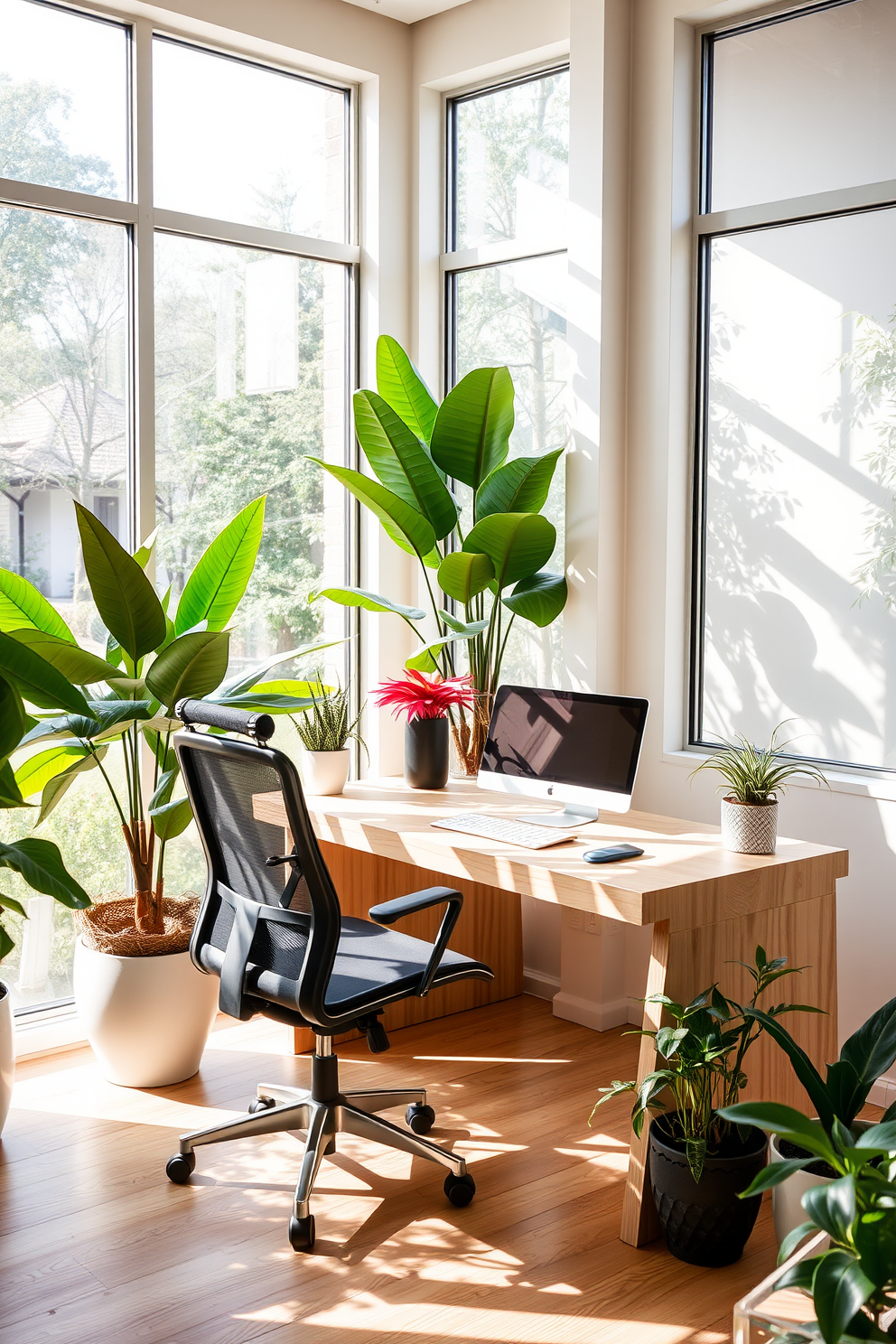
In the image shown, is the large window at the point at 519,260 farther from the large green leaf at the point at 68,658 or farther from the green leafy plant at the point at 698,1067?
the green leafy plant at the point at 698,1067

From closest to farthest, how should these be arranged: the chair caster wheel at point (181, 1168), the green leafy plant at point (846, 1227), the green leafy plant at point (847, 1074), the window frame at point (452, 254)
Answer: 1. the green leafy plant at point (846, 1227)
2. the green leafy plant at point (847, 1074)
3. the chair caster wheel at point (181, 1168)
4. the window frame at point (452, 254)

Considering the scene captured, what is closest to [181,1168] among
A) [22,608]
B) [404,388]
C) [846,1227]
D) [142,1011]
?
[142,1011]

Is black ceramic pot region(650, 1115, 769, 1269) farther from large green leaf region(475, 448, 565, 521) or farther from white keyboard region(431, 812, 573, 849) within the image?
large green leaf region(475, 448, 565, 521)

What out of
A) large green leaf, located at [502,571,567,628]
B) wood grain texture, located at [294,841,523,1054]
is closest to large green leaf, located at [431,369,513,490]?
large green leaf, located at [502,571,567,628]

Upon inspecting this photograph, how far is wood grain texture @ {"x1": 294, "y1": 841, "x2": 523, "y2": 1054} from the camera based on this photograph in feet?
12.1

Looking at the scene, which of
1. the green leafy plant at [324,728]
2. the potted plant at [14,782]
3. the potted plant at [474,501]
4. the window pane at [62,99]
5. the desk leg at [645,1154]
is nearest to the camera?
the desk leg at [645,1154]

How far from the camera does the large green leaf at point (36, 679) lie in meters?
2.80

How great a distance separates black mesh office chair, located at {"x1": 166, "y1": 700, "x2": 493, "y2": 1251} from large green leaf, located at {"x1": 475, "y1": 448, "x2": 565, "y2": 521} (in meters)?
1.36

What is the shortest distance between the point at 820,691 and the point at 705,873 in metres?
1.03

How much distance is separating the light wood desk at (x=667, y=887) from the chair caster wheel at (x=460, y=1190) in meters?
0.34

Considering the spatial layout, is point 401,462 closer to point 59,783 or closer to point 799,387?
point 799,387

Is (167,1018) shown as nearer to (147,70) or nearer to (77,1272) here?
(77,1272)

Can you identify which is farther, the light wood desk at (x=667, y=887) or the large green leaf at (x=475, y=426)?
the large green leaf at (x=475, y=426)

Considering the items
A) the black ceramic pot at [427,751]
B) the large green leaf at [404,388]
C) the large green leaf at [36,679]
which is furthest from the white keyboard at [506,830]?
the large green leaf at [404,388]
